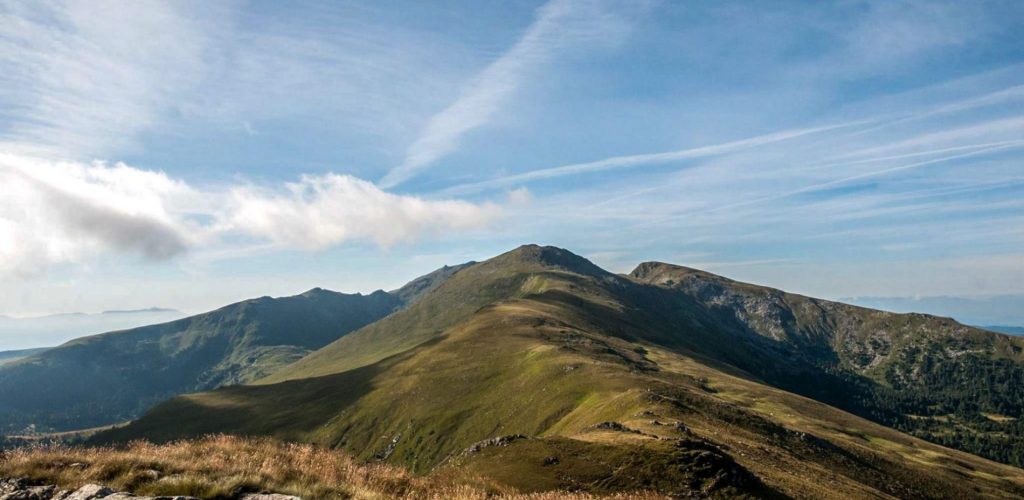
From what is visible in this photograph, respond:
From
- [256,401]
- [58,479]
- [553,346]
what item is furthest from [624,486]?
[256,401]

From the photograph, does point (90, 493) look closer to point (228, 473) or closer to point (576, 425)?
point (228, 473)

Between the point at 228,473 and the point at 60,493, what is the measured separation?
144 inches

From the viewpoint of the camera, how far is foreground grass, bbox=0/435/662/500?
13.9 m

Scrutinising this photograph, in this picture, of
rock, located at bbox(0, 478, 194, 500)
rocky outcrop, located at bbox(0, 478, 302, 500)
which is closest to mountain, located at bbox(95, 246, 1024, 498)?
rocky outcrop, located at bbox(0, 478, 302, 500)

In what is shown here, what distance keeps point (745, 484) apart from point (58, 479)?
3150 cm

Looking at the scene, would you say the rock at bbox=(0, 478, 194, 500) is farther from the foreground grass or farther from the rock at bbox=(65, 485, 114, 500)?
the foreground grass

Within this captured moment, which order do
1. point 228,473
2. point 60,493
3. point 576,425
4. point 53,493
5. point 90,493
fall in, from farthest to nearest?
point 576,425 < point 228,473 < point 53,493 < point 60,493 < point 90,493

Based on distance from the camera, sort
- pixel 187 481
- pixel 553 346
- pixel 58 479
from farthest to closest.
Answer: pixel 553 346
pixel 58 479
pixel 187 481

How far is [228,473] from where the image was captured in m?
15.0

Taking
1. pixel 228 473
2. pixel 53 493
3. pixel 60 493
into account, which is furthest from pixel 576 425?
pixel 60 493

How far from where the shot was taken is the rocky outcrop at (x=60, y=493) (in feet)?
41.9

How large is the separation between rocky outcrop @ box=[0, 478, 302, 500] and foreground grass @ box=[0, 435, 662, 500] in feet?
1.44

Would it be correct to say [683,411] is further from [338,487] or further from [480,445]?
[338,487]

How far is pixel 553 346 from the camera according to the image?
134125mm
